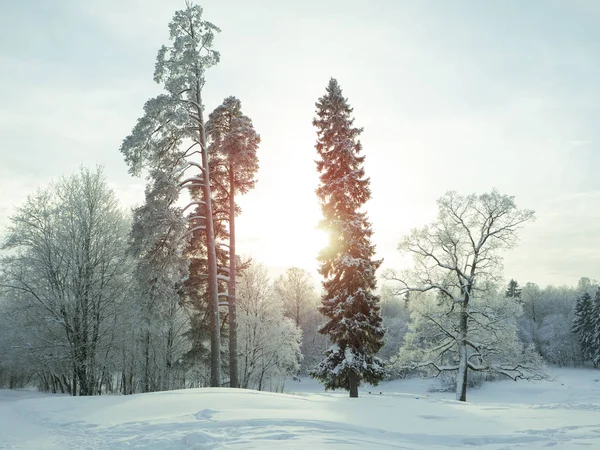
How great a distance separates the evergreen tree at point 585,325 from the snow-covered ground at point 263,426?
7158 centimetres

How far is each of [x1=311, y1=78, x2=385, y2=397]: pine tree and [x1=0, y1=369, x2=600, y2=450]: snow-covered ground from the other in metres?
8.21

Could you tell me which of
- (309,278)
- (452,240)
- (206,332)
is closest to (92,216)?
(206,332)

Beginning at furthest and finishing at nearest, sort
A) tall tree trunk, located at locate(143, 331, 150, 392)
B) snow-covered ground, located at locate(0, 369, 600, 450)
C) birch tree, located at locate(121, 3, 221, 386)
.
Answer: tall tree trunk, located at locate(143, 331, 150, 392) → birch tree, located at locate(121, 3, 221, 386) → snow-covered ground, located at locate(0, 369, 600, 450)

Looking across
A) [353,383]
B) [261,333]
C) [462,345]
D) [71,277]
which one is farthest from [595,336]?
[71,277]

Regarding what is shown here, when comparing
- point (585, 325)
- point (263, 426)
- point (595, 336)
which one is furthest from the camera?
point (585, 325)

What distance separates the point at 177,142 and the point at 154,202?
3.29m

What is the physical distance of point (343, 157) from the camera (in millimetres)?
21422

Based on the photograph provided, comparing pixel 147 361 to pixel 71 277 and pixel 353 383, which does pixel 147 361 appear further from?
pixel 353 383

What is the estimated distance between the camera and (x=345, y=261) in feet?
66.8

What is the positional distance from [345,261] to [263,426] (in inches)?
501

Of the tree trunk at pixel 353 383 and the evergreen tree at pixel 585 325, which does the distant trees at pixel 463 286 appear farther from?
the evergreen tree at pixel 585 325

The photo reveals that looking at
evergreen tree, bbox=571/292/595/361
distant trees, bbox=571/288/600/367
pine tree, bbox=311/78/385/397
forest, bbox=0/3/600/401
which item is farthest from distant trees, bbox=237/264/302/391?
evergreen tree, bbox=571/292/595/361

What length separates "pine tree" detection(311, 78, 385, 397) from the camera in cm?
2008

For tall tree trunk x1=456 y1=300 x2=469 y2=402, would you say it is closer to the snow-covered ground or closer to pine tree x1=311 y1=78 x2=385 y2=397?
pine tree x1=311 y1=78 x2=385 y2=397
